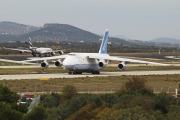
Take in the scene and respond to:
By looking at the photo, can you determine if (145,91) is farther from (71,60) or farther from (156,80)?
(71,60)

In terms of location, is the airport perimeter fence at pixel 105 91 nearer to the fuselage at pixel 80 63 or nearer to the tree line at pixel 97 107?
the tree line at pixel 97 107

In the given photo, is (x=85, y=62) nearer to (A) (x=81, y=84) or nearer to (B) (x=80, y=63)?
(B) (x=80, y=63)

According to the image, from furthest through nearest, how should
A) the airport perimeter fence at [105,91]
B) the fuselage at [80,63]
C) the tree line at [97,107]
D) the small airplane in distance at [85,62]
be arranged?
the small airplane in distance at [85,62] → the fuselage at [80,63] → the airport perimeter fence at [105,91] → the tree line at [97,107]

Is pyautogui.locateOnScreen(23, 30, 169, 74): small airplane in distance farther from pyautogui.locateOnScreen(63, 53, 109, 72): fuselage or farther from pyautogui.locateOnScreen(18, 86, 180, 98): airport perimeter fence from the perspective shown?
pyautogui.locateOnScreen(18, 86, 180, 98): airport perimeter fence

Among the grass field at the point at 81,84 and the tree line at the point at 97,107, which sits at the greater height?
the tree line at the point at 97,107

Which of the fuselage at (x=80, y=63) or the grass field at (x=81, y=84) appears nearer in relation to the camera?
the grass field at (x=81, y=84)

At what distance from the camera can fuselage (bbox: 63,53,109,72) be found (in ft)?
246

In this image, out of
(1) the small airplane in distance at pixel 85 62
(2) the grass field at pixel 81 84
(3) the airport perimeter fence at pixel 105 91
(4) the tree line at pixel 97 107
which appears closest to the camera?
(4) the tree line at pixel 97 107

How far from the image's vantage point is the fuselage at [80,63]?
75125 millimetres

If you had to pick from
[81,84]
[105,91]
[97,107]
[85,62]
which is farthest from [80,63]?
[97,107]

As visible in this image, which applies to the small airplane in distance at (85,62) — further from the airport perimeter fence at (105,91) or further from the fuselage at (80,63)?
the airport perimeter fence at (105,91)

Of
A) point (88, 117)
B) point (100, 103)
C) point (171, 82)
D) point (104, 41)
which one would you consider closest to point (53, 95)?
point (100, 103)

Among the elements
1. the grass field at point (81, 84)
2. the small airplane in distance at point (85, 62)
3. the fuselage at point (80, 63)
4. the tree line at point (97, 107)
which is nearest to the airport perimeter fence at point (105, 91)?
the grass field at point (81, 84)

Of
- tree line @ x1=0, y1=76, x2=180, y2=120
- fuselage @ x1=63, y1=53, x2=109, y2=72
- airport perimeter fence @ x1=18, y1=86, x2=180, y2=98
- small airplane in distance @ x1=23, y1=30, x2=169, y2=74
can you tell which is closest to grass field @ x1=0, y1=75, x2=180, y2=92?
airport perimeter fence @ x1=18, y1=86, x2=180, y2=98
